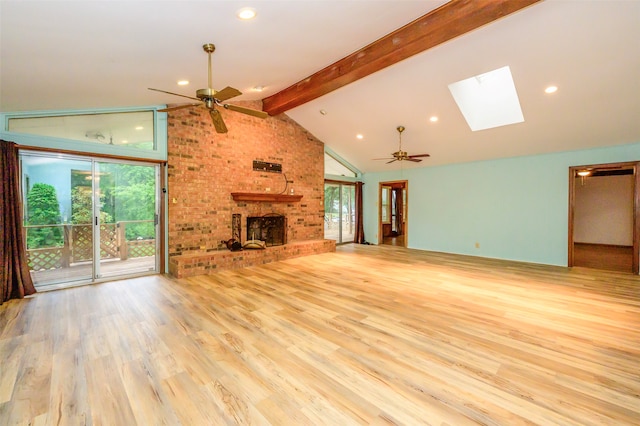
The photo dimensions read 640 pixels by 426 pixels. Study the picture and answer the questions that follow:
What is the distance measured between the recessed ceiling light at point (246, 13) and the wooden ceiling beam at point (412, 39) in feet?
6.13

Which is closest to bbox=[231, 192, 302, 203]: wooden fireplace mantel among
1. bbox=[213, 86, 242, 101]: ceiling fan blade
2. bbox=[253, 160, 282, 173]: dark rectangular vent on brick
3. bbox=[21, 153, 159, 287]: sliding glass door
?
bbox=[253, 160, 282, 173]: dark rectangular vent on brick

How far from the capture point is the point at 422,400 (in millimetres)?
1835

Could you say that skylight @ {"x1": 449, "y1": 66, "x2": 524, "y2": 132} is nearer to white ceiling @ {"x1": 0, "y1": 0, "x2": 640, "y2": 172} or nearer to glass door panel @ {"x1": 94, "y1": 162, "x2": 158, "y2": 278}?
white ceiling @ {"x1": 0, "y1": 0, "x2": 640, "y2": 172}

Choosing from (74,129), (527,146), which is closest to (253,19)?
(74,129)

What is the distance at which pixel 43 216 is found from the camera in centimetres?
418

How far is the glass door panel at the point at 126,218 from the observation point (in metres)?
4.67

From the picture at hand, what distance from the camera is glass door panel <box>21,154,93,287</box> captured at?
13.4 ft

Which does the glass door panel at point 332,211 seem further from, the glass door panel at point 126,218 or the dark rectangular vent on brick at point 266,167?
the glass door panel at point 126,218

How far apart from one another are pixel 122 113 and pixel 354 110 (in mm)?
4357

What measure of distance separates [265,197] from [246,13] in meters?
4.07

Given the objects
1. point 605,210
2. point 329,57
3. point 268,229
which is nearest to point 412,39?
point 329,57

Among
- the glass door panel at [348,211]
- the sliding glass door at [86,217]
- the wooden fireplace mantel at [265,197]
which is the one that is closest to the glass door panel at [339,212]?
the glass door panel at [348,211]

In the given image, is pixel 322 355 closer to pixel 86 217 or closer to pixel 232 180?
pixel 86 217

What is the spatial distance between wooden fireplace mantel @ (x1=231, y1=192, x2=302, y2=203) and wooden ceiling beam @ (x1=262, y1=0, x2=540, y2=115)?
7.67 feet
